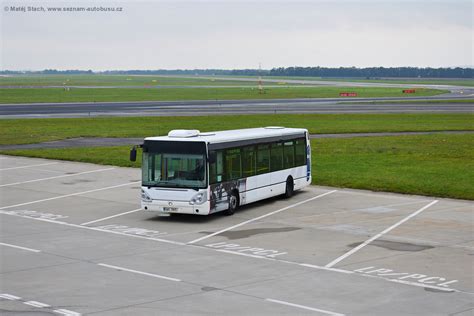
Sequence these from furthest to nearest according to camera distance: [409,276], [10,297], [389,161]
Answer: [389,161] → [409,276] → [10,297]

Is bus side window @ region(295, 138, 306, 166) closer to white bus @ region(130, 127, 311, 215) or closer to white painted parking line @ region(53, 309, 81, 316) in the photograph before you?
white bus @ region(130, 127, 311, 215)

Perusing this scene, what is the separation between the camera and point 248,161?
30.7 metres

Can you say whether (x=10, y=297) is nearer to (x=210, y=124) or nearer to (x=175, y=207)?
(x=175, y=207)

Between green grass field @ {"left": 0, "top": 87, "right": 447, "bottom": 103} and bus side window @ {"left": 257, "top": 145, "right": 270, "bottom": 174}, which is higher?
green grass field @ {"left": 0, "top": 87, "right": 447, "bottom": 103}

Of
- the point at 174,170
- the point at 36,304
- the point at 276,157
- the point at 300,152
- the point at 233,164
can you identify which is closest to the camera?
the point at 36,304

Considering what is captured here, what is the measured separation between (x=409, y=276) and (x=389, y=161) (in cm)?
2528

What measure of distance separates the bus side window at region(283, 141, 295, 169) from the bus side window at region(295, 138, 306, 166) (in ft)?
1.24

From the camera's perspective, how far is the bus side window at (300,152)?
113 ft

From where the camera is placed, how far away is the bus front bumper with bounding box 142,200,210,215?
27.5 metres

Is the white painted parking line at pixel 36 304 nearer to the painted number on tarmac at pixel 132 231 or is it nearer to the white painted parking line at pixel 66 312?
the white painted parking line at pixel 66 312

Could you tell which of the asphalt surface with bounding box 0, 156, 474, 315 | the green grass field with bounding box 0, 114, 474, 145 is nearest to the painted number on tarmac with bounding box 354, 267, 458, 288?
the asphalt surface with bounding box 0, 156, 474, 315

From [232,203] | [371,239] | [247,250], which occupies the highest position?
[232,203]

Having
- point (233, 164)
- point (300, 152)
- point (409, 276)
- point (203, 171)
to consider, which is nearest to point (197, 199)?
point (203, 171)

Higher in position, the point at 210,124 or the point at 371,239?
the point at 210,124
